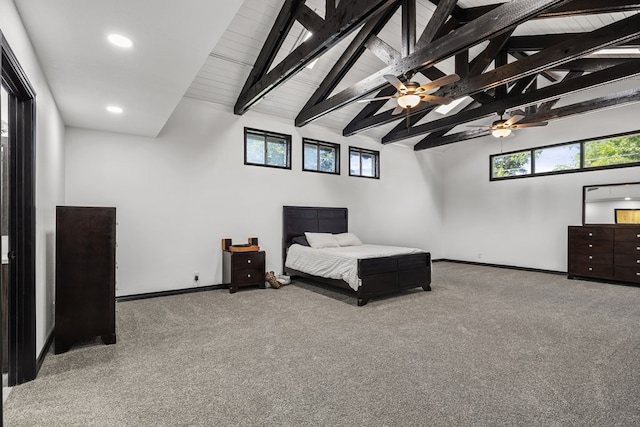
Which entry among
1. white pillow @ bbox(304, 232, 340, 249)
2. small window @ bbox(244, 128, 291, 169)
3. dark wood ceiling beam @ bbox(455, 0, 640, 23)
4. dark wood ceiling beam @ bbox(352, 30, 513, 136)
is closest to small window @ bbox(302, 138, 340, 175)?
small window @ bbox(244, 128, 291, 169)

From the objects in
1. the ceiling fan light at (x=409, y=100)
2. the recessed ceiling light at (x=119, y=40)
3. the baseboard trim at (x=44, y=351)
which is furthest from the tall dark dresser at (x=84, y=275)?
the ceiling fan light at (x=409, y=100)

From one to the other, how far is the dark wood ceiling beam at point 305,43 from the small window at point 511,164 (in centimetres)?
583

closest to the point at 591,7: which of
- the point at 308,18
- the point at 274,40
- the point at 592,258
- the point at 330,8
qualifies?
the point at 330,8

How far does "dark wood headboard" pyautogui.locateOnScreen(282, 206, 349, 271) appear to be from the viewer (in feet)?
20.2

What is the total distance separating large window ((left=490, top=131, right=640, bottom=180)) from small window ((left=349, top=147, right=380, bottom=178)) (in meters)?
2.83

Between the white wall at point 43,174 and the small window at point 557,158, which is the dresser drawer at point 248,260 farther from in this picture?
the small window at point 557,158

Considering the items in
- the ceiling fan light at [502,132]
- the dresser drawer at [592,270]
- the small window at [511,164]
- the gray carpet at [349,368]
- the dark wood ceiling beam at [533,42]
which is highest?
the dark wood ceiling beam at [533,42]

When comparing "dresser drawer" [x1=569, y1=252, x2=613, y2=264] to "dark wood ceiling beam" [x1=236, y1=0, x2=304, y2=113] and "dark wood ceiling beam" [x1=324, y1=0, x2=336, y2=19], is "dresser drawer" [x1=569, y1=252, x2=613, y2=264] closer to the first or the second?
"dark wood ceiling beam" [x1=324, y1=0, x2=336, y2=19]

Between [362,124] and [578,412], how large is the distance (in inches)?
217

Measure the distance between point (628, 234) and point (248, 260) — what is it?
6.43 metres

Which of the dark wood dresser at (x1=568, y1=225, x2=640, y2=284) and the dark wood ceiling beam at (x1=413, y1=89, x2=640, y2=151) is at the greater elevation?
the dark wood ceiling beam at (x1=413, y1=89, x2=640, y2=151)

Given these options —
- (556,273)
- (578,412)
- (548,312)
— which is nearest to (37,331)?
(578,412)

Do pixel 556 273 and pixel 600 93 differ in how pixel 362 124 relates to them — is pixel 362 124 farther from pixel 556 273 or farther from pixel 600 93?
pixel 556 273

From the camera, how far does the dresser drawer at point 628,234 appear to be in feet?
18.3
